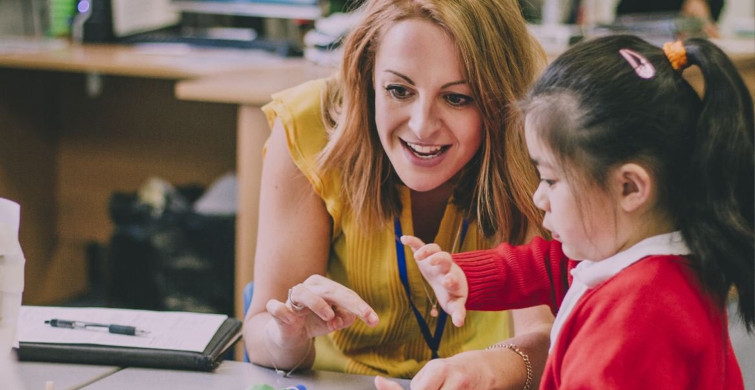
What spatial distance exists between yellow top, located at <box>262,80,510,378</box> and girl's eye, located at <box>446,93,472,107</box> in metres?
0.21

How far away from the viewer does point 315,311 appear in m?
1.14

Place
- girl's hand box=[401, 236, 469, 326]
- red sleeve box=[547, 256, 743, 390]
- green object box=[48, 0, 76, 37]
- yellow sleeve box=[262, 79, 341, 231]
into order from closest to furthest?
red sleeve box=[547, 256, 743, 390] → girl's hand box=[401, 236, 469, 326] → yellow sleeve box=[262, 79, 341, 231] → green object box=[48, 0, 76, 37]

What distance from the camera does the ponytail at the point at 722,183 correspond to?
890 mm

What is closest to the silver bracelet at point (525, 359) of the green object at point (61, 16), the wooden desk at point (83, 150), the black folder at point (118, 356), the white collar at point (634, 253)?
the white collar at point (634, 253)

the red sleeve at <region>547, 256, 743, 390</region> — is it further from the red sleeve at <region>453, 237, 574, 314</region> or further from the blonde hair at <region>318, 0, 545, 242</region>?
the blonde hair at <region>318, 0, 545, 242</region>

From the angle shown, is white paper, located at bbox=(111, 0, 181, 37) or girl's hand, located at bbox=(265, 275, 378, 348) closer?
girl's hand, located at bbox=(265, 275, 378, 348)

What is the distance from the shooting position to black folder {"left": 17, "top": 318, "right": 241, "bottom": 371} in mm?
1174

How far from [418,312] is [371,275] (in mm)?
95

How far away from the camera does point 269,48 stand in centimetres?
295

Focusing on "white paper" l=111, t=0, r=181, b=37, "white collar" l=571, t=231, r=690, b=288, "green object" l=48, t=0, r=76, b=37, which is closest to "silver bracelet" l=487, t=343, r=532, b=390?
"white collar" l=571, t=231, r=690, b=288

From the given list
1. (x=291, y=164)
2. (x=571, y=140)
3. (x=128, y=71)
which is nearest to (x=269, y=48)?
(x=128, y=71)

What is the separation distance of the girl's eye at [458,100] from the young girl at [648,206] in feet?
0.88

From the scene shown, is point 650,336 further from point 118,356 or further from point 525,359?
point 118,356

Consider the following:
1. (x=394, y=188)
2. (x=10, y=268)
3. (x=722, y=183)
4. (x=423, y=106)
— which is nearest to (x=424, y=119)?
(x=423, y=106)
